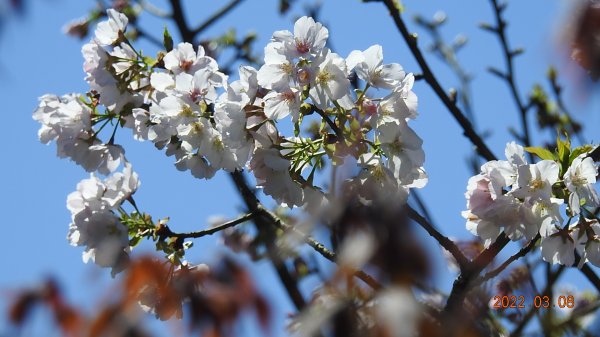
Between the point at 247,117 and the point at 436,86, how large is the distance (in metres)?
1.31

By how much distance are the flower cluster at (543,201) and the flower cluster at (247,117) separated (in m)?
0.23

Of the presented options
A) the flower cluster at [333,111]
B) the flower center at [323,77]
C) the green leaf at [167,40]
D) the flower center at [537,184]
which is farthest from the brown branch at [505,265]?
the green leaf at [167,40]

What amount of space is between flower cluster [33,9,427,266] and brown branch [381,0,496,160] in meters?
0.95

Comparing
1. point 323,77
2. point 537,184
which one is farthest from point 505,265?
point 323,77

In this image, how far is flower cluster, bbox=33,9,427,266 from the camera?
2480 mm

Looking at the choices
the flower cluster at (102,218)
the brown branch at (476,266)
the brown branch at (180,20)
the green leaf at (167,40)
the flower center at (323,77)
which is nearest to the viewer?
the flower center at (323,77)

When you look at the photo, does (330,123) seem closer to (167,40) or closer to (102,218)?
(167,40)

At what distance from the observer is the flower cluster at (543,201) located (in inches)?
99.0

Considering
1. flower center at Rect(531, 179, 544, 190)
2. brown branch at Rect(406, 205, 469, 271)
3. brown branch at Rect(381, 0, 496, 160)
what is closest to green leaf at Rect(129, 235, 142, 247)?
brown branch at Rect(406, 205, 469, 271)

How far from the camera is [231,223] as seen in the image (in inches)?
109

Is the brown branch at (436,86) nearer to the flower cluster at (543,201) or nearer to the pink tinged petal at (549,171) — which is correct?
the flower cluster at (543,201)

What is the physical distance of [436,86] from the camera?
142 inches

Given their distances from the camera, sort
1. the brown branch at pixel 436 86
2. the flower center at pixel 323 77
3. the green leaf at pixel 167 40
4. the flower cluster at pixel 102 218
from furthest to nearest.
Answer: the brown branch at pixel 436 86 → the green leaf at pixel 167 40 → the flower cluster at pixel 102 218 → the flower center at pixel 323 77

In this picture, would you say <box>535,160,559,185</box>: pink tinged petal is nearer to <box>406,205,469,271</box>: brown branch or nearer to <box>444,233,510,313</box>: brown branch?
<box>444,233,510,313</box>: brown branch
